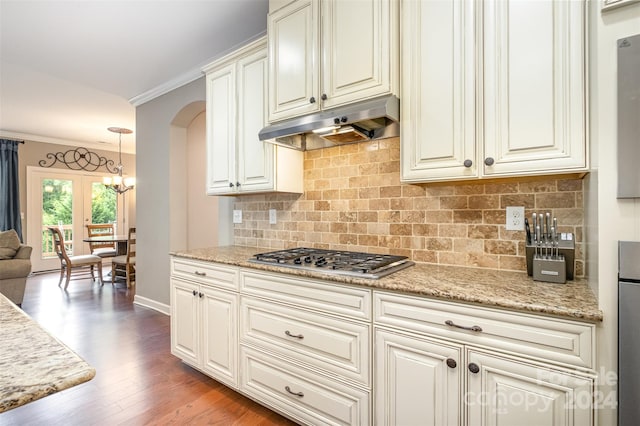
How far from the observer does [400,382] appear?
55.5 inches

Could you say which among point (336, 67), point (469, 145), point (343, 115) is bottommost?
point (469, 145)

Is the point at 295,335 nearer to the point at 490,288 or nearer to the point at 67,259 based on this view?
the point at 490,288

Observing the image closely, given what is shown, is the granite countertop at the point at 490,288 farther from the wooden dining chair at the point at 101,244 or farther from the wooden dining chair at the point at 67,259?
the wooden dining chair at the point at 101,244

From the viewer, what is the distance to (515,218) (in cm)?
165

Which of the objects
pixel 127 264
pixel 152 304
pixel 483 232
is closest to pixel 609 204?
pixel 483 232

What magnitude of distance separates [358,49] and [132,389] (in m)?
2.63

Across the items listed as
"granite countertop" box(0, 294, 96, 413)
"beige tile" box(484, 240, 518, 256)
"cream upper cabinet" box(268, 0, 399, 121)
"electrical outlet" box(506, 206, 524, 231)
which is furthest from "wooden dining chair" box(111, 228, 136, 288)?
"electrical outlet" box(506, 206, 524, 231)

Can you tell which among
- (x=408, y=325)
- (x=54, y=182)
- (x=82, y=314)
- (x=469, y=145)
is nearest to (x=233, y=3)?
(x=469, y=145)

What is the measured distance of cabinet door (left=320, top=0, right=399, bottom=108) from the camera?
1684mm

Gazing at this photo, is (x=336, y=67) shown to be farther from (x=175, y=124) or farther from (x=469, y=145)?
(x=175, y=124)

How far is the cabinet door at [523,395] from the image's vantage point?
3.54 feet

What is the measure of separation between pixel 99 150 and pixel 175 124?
485 centimetres

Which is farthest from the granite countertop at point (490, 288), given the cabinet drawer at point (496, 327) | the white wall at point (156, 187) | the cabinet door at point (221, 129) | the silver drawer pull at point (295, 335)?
the white wall at point (156, 187)

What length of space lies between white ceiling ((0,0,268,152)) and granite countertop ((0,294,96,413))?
236cm
